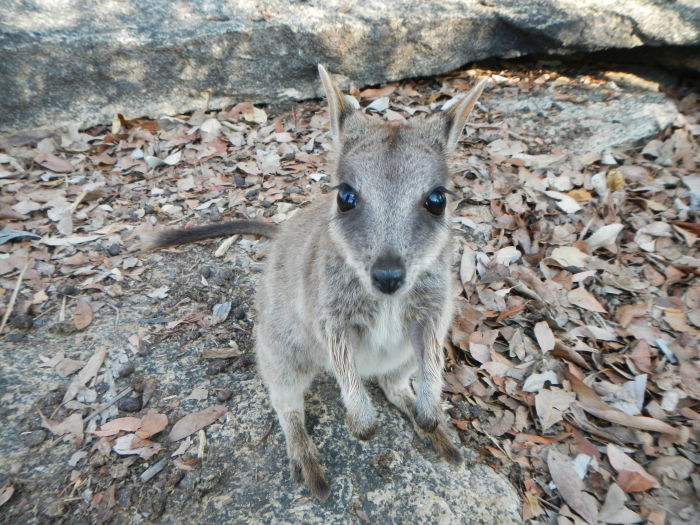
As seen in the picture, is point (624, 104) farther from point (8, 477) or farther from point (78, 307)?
point (8, 477)

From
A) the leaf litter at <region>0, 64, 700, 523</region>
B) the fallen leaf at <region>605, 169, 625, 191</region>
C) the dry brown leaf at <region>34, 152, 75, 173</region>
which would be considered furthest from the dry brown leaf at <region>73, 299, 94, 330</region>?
the fallen leaf at <region>605, 169, 625, 191</region>

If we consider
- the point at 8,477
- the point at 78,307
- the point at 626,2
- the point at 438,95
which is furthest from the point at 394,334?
the point at 626,2

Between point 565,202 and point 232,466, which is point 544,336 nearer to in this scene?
point 565,202

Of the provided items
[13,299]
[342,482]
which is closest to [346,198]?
[342,482]

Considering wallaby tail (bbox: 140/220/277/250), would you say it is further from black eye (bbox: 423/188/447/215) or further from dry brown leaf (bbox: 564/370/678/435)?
dry brown leaf (bbox: 564/370/678/435)

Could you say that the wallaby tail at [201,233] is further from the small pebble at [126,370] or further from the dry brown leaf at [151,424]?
the dry brown leaf at [151,424]
